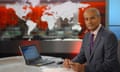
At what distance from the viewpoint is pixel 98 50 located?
281 centimetres

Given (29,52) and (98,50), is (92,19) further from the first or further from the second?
(29,52)

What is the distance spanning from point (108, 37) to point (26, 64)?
2.85 ft

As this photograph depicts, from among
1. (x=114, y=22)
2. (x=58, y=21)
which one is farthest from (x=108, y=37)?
(x=58, y=21)

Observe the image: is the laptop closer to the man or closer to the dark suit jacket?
the man

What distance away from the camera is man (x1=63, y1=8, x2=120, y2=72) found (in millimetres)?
2736

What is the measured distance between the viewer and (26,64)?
2895 millimetres

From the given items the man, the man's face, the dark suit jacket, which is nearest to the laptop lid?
the man

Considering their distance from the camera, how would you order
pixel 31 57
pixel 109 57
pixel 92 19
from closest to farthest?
1. pixel 109 57
2. pixel 92 19
3. pixel 31 57

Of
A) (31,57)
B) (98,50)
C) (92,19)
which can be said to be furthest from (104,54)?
(31,57)

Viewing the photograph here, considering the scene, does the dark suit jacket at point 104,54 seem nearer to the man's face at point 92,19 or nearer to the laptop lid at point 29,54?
the man's face at point 92,19

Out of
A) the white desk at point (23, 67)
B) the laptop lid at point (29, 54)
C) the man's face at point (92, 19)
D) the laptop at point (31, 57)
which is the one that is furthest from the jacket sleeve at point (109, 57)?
the laptop lid at point (29, 54)

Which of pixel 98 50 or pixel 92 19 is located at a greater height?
pixel 92 19

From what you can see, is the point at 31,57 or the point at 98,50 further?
the point at 31,57

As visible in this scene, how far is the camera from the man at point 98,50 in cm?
274
